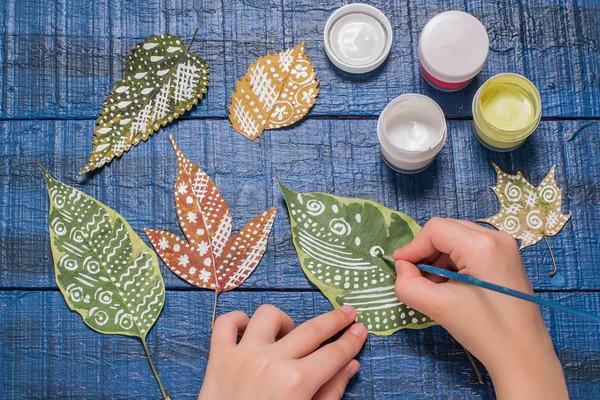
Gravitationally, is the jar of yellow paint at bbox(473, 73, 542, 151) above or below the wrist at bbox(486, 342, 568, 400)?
above

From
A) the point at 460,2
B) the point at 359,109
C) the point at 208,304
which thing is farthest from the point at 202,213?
the point at 460,2

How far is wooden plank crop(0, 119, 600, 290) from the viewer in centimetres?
76

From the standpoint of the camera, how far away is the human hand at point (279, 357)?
661 mm

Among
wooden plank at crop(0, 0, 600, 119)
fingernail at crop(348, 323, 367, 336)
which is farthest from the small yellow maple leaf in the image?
fingernail at crop(348, 323, 367, 336)

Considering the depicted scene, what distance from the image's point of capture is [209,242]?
0.76 meters

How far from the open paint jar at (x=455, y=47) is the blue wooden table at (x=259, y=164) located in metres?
0.04

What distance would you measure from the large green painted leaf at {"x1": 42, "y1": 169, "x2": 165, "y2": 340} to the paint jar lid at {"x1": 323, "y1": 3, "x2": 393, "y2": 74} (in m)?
0.35

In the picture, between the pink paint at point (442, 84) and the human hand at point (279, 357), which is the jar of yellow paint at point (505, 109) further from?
the human hand at point (279, 357)

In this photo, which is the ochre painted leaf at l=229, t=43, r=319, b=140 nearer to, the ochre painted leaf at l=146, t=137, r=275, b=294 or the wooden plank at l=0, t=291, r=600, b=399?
the ochre painted leaf at l=146, t=137, r=275, b=294

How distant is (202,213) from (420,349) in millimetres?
322

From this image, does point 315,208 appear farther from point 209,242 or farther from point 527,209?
point 527,209

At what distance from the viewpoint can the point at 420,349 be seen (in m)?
0.74

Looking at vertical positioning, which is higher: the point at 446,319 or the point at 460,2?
the point at 460,2

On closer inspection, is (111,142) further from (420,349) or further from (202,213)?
(420,349)
